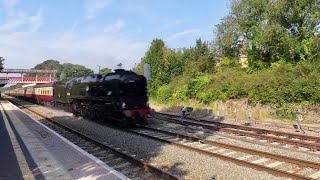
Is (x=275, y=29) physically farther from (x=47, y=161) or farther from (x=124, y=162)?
(x=47, y=161)

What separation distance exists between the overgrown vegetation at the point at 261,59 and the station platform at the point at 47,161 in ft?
49.3

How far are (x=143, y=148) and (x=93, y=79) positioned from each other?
10010 millimetres

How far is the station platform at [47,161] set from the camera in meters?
8.73

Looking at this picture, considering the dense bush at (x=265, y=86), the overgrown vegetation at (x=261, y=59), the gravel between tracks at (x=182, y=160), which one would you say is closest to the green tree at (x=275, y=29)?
the overgrown vegetation at (x=261, y=59)

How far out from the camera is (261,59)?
34094mm

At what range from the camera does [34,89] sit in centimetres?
5256

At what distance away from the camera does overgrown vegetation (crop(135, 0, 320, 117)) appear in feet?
76.5

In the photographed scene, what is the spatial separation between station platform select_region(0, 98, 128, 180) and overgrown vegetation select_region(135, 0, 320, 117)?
49.3 feet

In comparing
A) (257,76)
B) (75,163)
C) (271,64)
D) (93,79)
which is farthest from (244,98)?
(75,163)

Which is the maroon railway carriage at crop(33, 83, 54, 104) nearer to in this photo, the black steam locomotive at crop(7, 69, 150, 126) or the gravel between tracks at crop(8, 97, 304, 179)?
the black steam locomotive at crop(7, 69, 150, 126)

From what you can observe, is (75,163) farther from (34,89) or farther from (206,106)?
(34,89)

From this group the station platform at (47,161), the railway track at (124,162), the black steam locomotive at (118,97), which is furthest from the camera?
the black steam locomotive at (118,97)

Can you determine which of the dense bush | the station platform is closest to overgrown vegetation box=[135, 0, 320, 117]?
the dense bush

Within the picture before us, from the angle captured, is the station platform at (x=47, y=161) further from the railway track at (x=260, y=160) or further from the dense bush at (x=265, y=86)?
the dense bush at (x=265, y=86)
